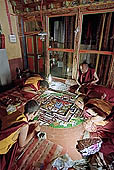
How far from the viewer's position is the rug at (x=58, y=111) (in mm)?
2213

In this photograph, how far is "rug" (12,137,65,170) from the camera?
1436mm

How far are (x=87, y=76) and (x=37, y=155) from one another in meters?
2.43

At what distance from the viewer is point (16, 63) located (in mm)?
4586

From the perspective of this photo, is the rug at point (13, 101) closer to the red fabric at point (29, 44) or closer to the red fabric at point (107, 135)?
the red fabric at point (107, 135)

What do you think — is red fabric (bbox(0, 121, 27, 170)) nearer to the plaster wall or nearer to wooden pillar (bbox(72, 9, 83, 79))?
wooden pillar (bbox(72, 9, 83, 79))

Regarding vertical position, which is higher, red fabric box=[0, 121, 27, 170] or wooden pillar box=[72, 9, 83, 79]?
wooden pillar box=[72, 9, 83, 79]

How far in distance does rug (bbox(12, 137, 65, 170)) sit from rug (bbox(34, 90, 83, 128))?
1.51 feet

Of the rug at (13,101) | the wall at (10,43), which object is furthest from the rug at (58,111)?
the wall at (10,43)

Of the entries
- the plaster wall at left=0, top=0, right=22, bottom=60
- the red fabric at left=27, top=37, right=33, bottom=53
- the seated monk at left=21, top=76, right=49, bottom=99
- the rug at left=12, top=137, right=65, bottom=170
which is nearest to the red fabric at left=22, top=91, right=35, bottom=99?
the seated monk at left=21, top=76, right=49, bottom=99

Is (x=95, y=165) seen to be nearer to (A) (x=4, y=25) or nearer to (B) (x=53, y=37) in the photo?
(B) (x=53, y=37)

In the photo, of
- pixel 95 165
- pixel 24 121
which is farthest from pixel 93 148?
pixel 24 121

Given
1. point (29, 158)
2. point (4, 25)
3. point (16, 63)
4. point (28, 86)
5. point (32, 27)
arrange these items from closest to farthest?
point (29, 158) → point (28, 86) → point (4, 25) → point (32, 27) → point (16, 63)

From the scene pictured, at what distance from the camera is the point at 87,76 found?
126 inches

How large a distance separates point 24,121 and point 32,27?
3942mm
